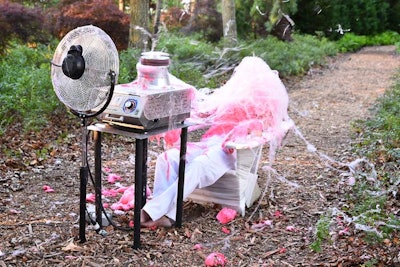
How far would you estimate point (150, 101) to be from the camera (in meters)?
3.42

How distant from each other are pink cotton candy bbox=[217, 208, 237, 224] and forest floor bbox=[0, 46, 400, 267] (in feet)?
0.15

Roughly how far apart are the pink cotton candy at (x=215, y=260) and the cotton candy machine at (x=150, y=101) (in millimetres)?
924

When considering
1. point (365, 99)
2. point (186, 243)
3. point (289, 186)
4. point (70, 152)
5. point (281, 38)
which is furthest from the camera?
point (281, 38)

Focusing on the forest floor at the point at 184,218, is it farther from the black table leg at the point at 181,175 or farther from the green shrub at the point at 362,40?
the green shrub at the point at 362,40

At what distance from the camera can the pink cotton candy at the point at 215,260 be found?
3520mm

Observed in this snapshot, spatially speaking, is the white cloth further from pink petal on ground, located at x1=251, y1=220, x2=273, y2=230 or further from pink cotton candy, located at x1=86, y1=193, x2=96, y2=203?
pink cotton candy, located at x1=86, y1=193, x2=96, y2=203

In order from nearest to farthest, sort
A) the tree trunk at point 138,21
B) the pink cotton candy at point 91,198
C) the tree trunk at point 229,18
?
the pink cotton candy at point 91,198 < the tree trunk at point 138,21 < the tree trunk at point 229,18

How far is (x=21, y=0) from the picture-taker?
601 inches

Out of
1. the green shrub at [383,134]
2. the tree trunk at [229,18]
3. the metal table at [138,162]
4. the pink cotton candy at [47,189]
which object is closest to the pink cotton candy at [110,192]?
the pink cotton candy at [47,189]

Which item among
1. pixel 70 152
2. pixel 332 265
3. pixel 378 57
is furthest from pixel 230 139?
pixel 378 57

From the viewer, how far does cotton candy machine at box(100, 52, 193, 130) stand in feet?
11.2

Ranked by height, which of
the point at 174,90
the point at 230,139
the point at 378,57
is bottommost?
the point at 378,57

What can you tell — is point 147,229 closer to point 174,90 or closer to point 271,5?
point 174,90

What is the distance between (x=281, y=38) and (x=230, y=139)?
41.1ft
